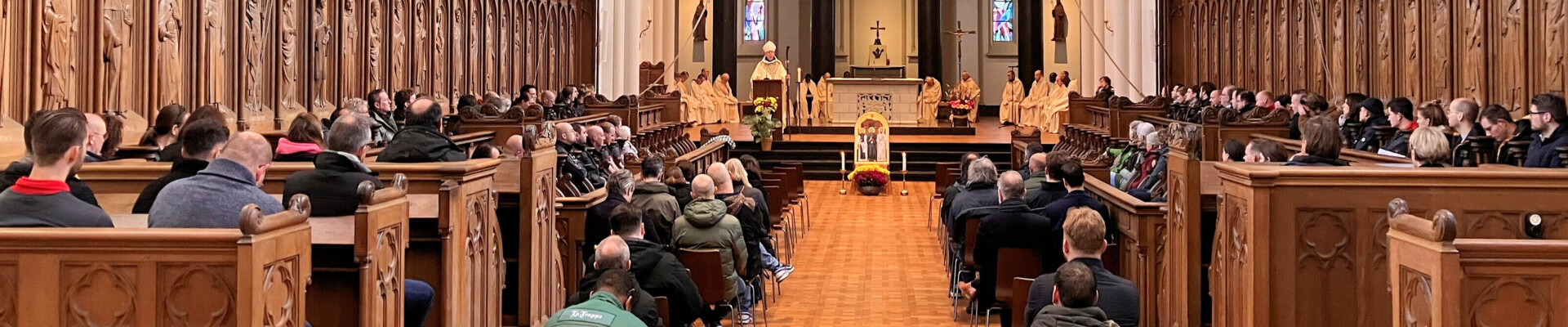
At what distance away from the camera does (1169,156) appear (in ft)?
20.1

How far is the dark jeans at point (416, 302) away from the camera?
466 cm

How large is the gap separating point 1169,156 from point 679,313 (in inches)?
84.2

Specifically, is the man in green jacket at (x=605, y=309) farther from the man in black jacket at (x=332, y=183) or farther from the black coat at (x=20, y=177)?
the black coat at (x=20, y=177)

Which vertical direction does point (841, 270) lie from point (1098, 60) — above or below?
below

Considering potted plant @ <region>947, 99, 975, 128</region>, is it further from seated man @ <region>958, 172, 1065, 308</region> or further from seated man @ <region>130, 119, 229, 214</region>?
seated man @ <region>130, 119, 229, 214</region>

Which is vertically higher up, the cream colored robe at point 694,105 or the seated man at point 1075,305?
the cream colored robe at point 694,105

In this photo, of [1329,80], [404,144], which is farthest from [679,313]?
[1329,80]

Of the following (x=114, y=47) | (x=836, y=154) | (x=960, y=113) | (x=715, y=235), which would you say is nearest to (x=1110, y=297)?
(x=715, y=235)

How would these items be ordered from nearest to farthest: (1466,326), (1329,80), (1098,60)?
(1466,326), (1329,80), (1098,60)

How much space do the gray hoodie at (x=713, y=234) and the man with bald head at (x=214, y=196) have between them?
3.31 metres

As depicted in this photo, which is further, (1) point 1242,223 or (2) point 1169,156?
(2) point 1169,156

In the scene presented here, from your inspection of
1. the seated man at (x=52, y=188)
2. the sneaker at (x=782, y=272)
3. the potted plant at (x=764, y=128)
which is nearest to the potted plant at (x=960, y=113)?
the potted plant at (x=764, y=128)

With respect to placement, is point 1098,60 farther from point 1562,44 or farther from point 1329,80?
point 1562,44

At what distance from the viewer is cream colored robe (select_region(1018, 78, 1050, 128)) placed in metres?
24.7
